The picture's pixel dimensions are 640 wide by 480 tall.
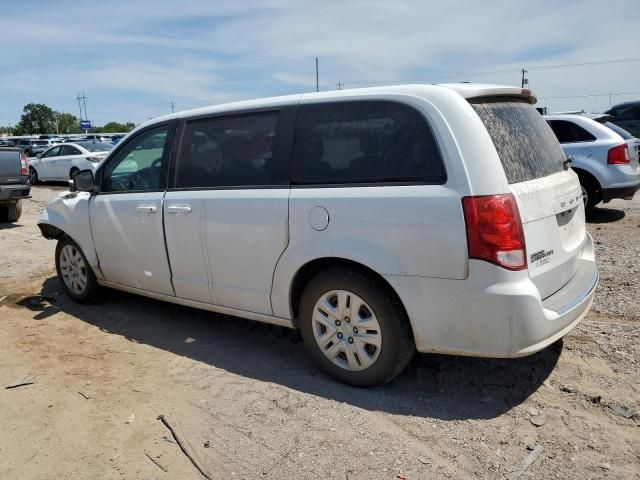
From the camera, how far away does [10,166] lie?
423 inches

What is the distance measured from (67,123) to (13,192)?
350ft

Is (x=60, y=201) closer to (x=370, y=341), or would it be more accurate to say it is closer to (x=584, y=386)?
(x=370, y=341)

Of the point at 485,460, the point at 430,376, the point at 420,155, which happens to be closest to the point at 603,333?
the point at 430,376

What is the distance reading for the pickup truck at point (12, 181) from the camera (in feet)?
34.8

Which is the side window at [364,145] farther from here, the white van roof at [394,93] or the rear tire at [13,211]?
the rear tire at [13,211]

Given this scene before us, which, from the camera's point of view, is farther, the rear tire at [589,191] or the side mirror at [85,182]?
the rear tire at [589,191]

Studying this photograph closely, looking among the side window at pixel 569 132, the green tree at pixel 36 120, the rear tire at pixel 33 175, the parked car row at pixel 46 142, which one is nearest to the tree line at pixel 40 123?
the green tree at pixel 36 120

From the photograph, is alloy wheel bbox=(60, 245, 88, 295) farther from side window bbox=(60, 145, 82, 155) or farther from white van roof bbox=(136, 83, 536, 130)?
side window bbox=(60, 145, 82, 155)

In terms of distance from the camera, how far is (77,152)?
63.4 ft

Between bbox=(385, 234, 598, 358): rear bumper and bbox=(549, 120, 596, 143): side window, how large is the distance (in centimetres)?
639

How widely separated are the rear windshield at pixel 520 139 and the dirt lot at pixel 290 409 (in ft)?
4.39

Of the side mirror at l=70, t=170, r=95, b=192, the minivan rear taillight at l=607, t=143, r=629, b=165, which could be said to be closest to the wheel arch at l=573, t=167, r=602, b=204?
the minivan rear taillight at l=607, t=143, r=629, b=165

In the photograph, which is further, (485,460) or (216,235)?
(216,235)

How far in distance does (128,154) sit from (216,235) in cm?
152
